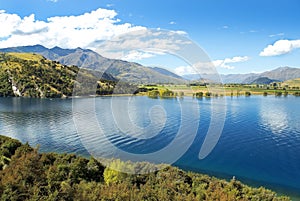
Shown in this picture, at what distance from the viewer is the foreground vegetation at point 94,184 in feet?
37.1

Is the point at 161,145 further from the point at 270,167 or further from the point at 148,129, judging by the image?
the point at 270,167

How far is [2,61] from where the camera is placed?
124 metres

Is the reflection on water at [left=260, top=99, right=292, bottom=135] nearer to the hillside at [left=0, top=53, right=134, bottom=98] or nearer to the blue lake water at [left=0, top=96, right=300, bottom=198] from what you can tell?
the blue lake water at [left=0, top=96, right=300, bottom=198]

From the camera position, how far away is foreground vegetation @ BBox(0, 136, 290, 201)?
11312 mm

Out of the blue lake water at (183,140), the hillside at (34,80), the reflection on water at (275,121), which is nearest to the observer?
the blue lake water at (183,140)

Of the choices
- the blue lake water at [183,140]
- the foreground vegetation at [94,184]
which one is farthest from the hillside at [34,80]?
the foreground vegetation at [94,184]

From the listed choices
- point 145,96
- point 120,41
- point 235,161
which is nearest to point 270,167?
point 235,161

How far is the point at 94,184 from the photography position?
15078 millimetres

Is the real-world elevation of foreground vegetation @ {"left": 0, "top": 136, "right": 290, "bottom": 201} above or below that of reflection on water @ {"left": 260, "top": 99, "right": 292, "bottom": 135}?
above

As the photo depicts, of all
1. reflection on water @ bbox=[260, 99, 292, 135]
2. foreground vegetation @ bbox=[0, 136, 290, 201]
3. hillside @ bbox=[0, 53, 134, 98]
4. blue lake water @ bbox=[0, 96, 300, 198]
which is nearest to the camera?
foreground vegetation @ bbox=[0, 136, 290, 201]

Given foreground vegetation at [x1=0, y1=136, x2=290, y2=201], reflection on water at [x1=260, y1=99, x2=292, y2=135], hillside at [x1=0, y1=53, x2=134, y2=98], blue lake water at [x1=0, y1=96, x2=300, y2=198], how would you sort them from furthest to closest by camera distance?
1. hillside at [x1=0, y1=53, x2=134, y2=98]
2. reflection on water at [x1=260, y1=99, x2=292, y2=135]
3. blue lake water at [x1=0, y1=96, x2=300, y2=198]
4. foreground vegetation at [x1=0, y1=136, x2=290, y2=201]

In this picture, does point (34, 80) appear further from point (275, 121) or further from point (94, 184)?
point (94, 184)

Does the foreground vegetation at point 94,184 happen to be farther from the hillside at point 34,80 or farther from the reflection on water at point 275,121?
the hillside at point 34,80

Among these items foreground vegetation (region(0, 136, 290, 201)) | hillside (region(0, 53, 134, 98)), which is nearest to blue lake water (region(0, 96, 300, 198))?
foreground vegetation (region(0, 136, 290, 201))
